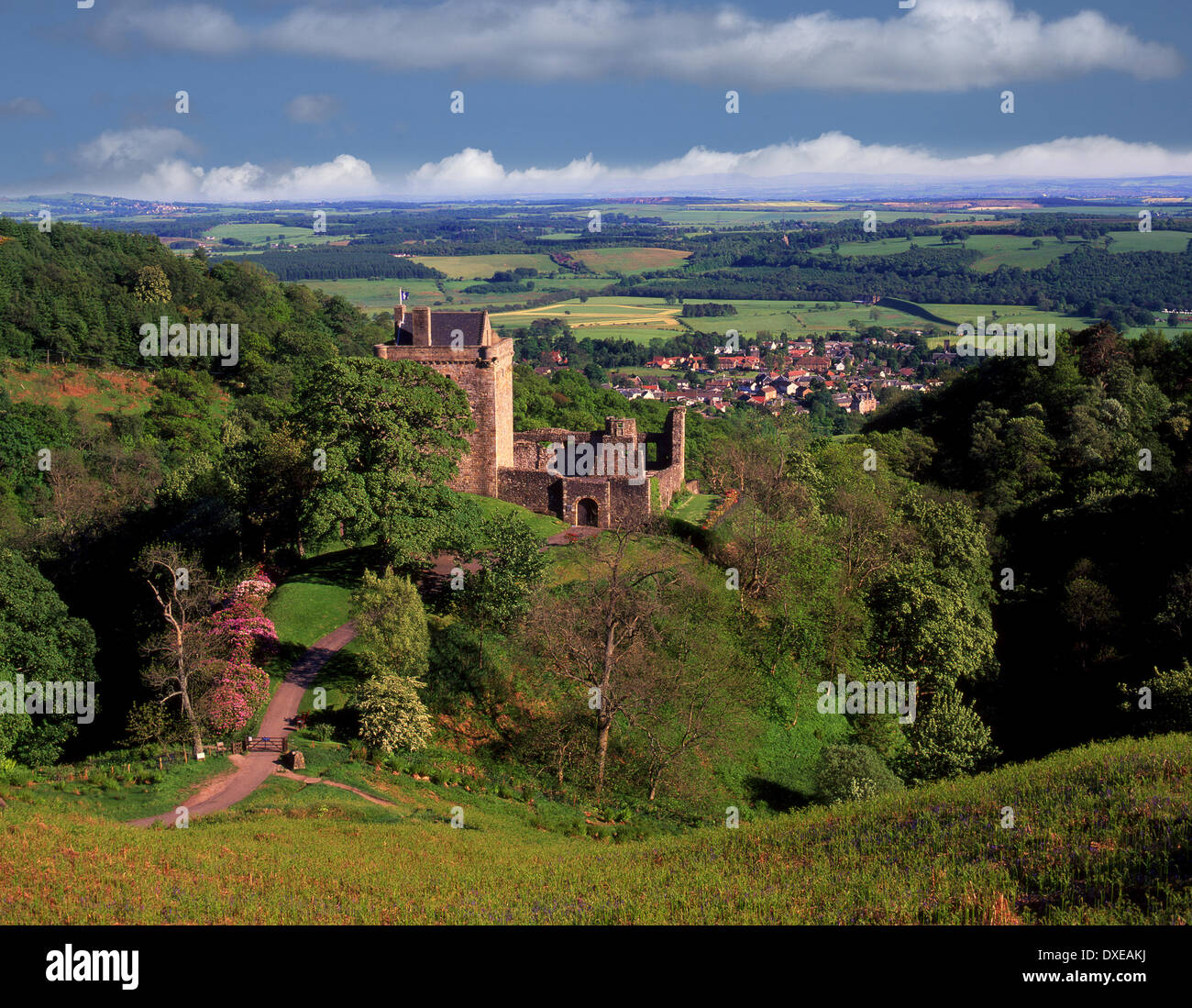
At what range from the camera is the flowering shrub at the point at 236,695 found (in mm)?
29156

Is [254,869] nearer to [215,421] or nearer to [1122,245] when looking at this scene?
[215,421]

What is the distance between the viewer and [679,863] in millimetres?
20156

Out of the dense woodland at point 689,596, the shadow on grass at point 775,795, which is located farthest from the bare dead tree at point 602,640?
the shadow on grass at point 775,795

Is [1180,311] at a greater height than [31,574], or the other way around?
[1180,311]

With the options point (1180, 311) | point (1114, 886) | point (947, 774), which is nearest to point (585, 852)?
point (1114, 886)

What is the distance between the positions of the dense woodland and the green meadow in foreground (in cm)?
646

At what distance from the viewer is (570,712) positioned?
105 ft

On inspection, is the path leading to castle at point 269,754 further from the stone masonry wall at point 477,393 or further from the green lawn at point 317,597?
the stone masonry wall at point 477,393

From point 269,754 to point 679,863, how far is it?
45.2ft

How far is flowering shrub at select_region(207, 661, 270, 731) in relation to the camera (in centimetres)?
2916

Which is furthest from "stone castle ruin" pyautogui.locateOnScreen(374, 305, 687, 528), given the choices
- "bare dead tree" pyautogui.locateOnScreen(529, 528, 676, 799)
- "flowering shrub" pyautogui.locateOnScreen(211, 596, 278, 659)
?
"flowering shrub" pyautogui.locateOnScreen(211, 596, 278, 659)

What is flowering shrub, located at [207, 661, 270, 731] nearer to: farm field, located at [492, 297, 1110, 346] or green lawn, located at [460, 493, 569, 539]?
green lawn, located at [460, 493, 569, 539]

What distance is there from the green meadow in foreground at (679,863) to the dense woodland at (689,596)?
6.46 meters

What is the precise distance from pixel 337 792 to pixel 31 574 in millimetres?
18880
